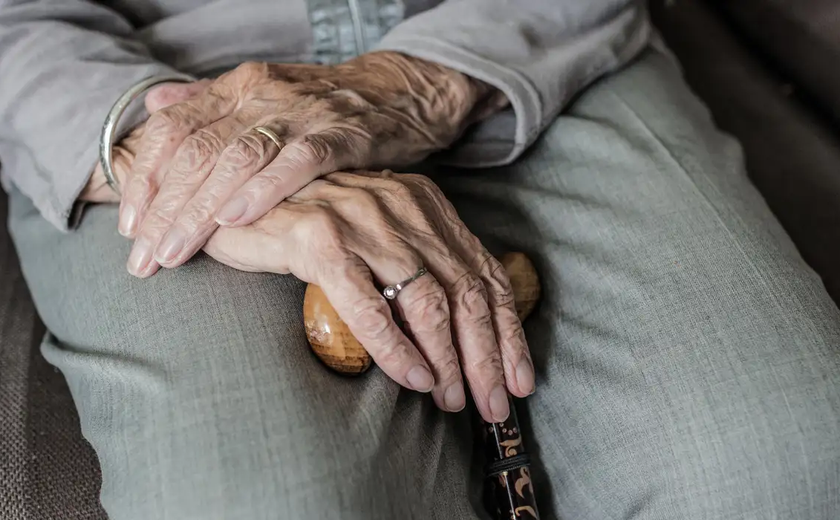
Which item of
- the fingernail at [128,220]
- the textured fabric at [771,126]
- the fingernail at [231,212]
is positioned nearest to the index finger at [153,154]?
the fingernail at [128,220]

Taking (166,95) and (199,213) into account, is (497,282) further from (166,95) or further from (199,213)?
(166,95)

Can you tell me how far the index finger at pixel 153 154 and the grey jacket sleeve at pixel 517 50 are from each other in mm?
280

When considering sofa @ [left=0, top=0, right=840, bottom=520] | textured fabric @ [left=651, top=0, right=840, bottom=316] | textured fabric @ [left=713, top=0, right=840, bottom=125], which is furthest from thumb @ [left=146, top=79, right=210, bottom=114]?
textured fabric @ [left=713, top=0, right=840, bottom=125]

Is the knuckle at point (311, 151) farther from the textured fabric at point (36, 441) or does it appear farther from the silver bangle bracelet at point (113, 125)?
the textured fabric at point (36, 441)

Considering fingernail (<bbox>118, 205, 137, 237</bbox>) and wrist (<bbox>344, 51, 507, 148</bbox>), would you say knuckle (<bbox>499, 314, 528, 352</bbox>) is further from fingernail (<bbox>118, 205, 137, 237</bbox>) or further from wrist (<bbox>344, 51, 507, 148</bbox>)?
fingernail (<bbox>118, 205, 137, 237</bbox>)

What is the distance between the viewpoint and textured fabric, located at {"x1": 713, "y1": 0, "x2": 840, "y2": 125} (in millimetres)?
Answer: 1016

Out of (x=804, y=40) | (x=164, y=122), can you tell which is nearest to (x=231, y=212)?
(x=164, y=122)

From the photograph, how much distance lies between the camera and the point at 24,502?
67cm

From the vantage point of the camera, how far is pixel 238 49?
886 mm

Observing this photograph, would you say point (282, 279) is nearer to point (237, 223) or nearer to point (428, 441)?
point (237, 223)

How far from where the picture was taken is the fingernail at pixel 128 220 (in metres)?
0.66

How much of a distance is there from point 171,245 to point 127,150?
19 centimetres

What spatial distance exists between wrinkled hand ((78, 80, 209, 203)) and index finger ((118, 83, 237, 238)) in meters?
0.04

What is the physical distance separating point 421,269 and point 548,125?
348 millimetres
